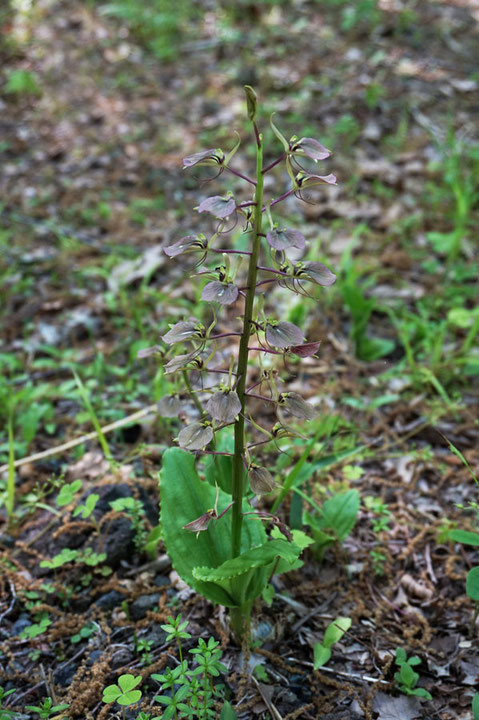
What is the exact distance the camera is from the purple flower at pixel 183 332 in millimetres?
1407

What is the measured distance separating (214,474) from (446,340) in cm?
191

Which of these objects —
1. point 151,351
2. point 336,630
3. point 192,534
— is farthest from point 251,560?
point 151,351

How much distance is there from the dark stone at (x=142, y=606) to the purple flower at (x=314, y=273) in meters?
1.27

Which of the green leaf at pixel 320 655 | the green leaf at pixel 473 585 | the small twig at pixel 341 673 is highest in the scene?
the green leaf at pixel 473 585

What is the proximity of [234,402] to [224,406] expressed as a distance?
1.1 inches

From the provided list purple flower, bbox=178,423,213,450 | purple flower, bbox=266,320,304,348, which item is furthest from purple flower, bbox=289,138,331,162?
purple flower, bbox=178,423,213,450

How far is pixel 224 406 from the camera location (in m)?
1.36

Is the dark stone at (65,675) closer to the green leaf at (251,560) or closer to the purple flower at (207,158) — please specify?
the green leaf at (251,560)

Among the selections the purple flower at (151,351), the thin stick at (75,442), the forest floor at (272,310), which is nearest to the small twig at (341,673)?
the forest floor at (272,310)

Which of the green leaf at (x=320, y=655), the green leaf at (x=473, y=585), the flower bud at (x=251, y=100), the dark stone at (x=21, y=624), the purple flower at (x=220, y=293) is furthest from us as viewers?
the dark stone at (x=21, y=624)

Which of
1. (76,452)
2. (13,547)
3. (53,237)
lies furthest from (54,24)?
(13,547)

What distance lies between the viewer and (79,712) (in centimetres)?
160

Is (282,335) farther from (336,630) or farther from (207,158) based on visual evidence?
(336,630)

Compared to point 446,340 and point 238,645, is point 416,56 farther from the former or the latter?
point 238,645
